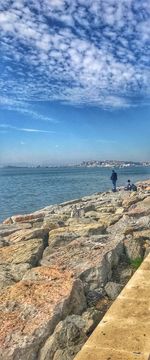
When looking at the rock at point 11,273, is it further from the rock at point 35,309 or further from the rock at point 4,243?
the rock at point 4,243

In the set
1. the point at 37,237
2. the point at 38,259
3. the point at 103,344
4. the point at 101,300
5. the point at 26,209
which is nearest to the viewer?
the point at 103,344

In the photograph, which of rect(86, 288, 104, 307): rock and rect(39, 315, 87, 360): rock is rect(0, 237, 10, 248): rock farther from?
rect(39, 315, 87, 360): rock

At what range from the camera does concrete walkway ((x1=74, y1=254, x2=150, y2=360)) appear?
3.88 m

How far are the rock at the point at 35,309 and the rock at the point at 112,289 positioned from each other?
688mm

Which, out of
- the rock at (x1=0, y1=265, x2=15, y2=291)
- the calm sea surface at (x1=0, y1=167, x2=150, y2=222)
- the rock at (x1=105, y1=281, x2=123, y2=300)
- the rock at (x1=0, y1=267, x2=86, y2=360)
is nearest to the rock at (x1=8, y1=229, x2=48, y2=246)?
the rock at (x1=0, y1=265, x2=15, y2=291)

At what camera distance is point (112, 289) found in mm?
6676

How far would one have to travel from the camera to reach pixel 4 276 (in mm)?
7062

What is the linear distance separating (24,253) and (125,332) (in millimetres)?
4357

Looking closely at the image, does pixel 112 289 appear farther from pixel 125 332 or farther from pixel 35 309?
pixel 125 332

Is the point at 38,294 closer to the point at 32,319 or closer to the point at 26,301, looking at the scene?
the point at 26,301

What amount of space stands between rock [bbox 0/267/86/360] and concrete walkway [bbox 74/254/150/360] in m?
0.78

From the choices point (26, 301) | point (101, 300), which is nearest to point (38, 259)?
point (101, 300)

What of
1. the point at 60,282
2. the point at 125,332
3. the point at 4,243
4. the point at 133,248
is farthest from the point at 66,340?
the point at 4,243

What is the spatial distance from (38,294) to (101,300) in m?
1.16
